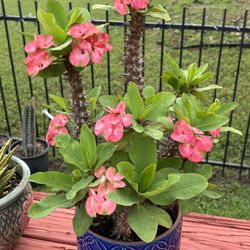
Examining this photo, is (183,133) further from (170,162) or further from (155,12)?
(155,12)

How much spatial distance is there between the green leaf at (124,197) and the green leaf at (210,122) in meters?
0.15

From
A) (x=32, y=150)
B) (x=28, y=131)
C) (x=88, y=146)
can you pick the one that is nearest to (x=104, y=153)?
(x=88, y=146)

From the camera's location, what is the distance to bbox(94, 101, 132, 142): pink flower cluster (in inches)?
25.6

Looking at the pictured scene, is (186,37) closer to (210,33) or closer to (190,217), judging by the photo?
(210,33)

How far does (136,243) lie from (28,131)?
63.3 inches

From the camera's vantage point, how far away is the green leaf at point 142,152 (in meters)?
0.70

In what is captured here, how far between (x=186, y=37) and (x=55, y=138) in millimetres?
3407

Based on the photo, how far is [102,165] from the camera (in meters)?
0.70

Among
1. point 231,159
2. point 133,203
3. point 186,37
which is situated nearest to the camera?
point 133,203

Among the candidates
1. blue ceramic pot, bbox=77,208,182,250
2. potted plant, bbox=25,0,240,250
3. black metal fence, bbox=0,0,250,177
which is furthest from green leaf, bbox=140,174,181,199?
black metal fence, bbox=0,0,250,177

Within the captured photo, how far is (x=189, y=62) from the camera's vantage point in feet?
11.4

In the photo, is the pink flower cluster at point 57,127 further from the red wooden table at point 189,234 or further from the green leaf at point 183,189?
the red wooden table at point 189,234

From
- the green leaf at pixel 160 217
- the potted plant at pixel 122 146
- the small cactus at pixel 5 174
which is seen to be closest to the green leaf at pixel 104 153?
the potted plant at pixel 122 146

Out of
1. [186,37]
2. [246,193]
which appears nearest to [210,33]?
[186,37]
